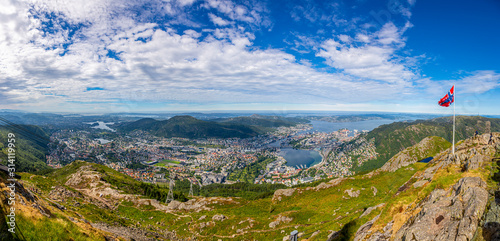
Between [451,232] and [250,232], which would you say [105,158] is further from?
[451,232]

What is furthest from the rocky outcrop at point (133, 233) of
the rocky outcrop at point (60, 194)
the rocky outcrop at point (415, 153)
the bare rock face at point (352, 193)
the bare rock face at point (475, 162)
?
the rocky outcrop at point (415, 153)

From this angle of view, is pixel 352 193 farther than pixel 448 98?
Yes

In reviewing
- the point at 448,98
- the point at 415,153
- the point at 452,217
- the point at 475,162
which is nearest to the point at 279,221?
the point at 475,162

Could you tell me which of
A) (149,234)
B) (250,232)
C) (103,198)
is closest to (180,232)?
(149,234)

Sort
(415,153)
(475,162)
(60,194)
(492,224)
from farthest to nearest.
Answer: (415,153), (60,194), (475,162), (492,224)

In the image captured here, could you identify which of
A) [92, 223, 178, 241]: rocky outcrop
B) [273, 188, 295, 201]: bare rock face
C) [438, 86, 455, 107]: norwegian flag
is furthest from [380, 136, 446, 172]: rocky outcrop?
[92, 223, 178, 241]: rocky outcrop

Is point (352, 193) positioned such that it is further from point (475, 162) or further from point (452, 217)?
point (452, 217)

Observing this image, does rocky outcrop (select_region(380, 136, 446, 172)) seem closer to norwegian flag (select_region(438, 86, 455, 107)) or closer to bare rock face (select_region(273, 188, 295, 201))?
bare rock face (select_region(273, 188, 295, 201))
